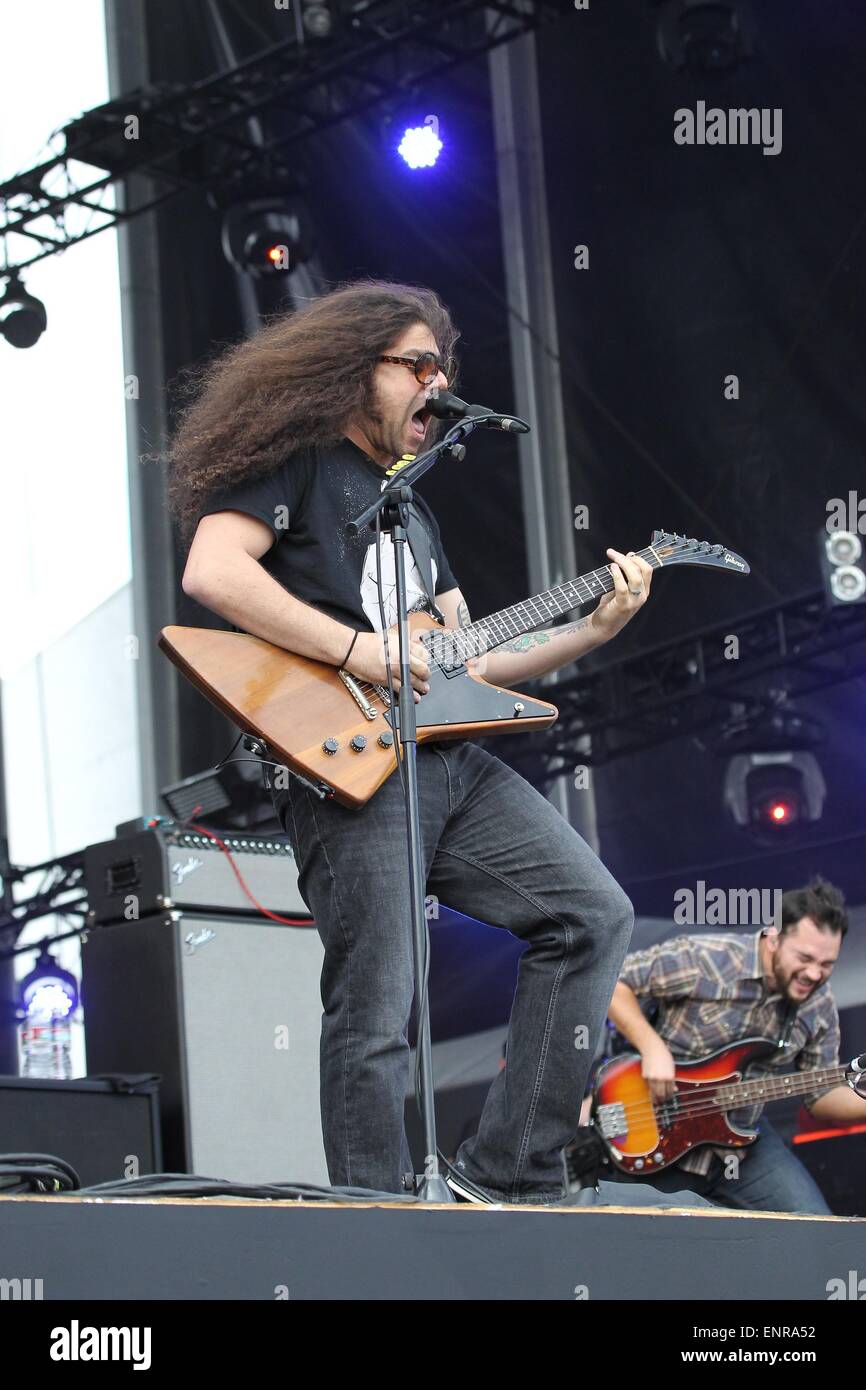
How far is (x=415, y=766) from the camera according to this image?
2.54 meters

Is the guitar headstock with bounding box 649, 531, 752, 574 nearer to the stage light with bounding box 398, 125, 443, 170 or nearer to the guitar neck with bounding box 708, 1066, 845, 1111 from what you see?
the guitar neck with bounding box 708, 1066, 845, 1111

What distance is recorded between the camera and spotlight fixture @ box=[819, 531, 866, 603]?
19.9 ft

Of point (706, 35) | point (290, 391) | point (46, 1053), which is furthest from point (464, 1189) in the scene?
point (706, 35)

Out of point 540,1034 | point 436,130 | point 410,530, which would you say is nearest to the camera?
point 540,1034

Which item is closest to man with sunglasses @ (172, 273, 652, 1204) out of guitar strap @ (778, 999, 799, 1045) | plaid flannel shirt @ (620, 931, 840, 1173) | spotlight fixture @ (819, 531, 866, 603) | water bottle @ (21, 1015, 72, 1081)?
plaid flannel shirt @ (620, 931, 840, 1173)

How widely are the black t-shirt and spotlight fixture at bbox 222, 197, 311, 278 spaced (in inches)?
173

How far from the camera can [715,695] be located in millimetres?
6559

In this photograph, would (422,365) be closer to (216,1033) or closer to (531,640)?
(531,640)

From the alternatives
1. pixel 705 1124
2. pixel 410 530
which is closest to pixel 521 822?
pixel 410 530

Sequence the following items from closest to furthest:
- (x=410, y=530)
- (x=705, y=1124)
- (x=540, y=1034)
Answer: (x=540, y=1034) → (x=410, y=530) → (x=705, y=1124)

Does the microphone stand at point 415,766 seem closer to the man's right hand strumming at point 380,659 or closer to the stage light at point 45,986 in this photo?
the man's right hand strumming at point 380,659

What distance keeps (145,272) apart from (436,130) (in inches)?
63.8
